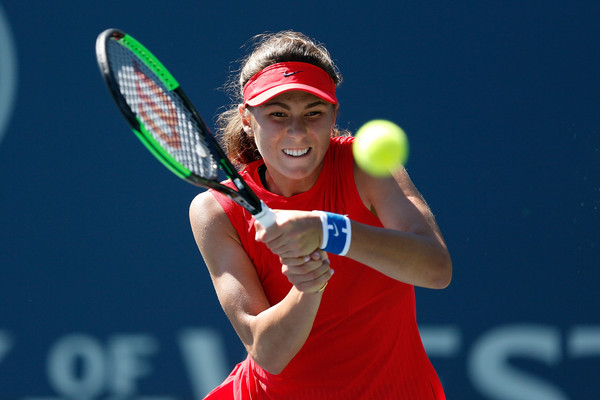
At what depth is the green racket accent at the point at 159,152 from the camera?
1.62 meters

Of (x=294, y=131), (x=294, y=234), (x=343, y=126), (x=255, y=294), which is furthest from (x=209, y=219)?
(x=343, y=126)

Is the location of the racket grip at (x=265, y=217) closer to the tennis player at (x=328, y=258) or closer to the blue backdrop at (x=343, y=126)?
the tennis player at (x=328, y=258)

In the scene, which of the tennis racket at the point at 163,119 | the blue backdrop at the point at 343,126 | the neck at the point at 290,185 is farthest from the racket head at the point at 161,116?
the blue backdrop at the point at 343,126

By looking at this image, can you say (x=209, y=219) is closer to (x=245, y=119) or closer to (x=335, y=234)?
(x=245, y=119)

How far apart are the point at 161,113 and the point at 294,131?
0.34 metres

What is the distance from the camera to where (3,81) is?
3645mm

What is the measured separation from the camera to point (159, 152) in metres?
1.64

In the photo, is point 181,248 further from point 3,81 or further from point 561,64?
point 561,64

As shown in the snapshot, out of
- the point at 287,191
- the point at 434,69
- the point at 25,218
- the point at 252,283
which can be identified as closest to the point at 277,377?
the point at 252,283

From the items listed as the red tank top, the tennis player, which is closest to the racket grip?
the tennis player

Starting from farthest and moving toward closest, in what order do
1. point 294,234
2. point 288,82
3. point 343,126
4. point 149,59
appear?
point 343,126
point 288,82
point 149,59
point 294,234

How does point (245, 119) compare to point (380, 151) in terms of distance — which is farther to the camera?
point (245, 119)

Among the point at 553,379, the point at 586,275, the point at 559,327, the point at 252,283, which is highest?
the point at 586,275

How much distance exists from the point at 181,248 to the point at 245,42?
104cm
